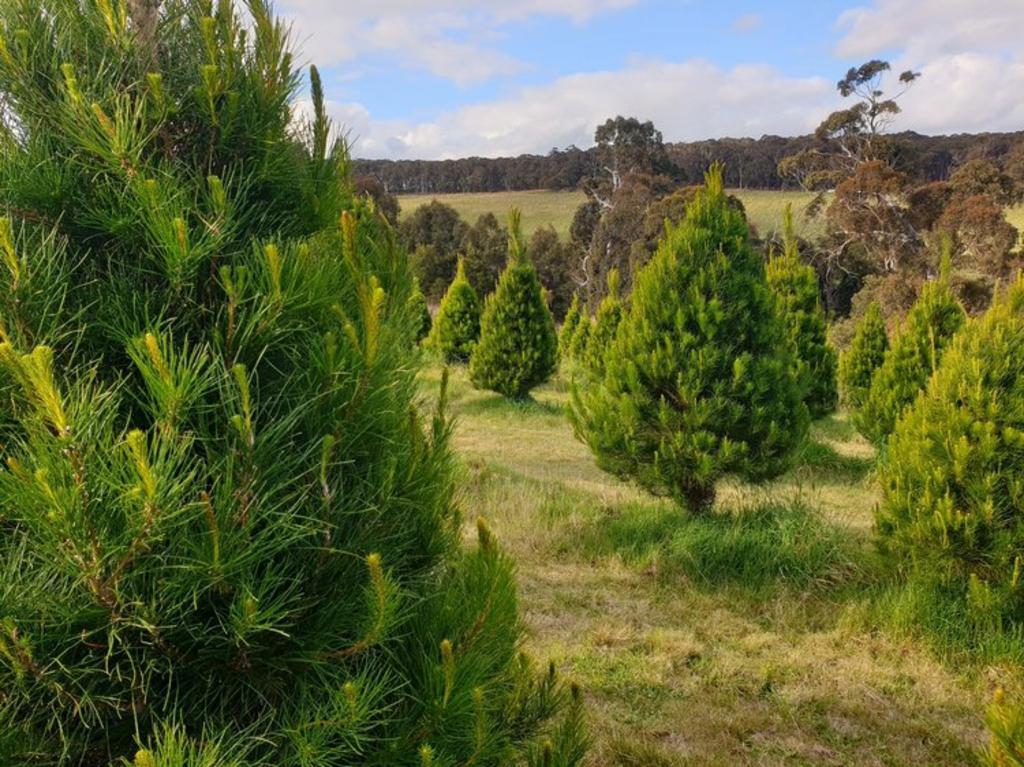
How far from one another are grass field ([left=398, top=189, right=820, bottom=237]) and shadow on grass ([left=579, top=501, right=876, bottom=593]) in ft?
150

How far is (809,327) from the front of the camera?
14.0 m

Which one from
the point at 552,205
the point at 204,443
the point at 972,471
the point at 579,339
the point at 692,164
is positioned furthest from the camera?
the point at 552,205

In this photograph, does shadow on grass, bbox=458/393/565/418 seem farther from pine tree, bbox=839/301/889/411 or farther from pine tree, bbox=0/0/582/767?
pine tree, bbox=0/0/582/767

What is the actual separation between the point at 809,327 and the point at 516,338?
630 centimetres

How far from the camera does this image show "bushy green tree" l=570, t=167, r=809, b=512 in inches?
281

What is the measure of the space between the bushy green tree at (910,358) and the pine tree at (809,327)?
1712mm

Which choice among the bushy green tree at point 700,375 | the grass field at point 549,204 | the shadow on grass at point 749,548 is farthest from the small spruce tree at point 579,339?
the grass field at point 549,204

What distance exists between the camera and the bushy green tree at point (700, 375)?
7137mm

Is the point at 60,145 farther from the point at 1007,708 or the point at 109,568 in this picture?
the point at 1007,708

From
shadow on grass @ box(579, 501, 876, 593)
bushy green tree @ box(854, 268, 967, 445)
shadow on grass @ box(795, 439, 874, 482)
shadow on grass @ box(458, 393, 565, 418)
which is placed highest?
bushy green tree @ box(854, 268, 967, 445)

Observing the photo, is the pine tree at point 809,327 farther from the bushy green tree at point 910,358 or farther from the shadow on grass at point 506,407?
the shadow on grass at point 506,407

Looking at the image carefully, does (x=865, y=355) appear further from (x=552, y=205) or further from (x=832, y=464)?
(x=552, y=205)

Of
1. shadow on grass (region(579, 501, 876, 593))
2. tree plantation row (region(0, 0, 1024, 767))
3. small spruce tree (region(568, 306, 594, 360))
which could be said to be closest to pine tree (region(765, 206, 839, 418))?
shadow on grass (region(579, 501, 876, 593))

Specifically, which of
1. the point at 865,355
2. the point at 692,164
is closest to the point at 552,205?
the point at 692,164
